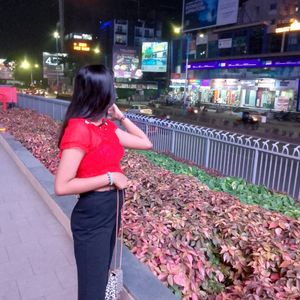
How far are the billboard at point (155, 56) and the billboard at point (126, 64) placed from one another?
673cm

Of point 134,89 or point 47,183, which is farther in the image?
point 134,89

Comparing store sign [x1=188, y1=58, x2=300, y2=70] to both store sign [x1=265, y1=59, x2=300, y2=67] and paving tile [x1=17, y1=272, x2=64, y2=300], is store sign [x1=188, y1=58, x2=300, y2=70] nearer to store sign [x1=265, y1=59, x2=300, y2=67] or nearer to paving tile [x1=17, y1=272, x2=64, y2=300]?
store sign [x1=265, y1=59, x2=300, y2=67]

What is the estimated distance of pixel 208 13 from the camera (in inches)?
1521

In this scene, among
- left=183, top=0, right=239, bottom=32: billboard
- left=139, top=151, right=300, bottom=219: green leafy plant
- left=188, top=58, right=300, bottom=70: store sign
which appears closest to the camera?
left=139, top=151, right=300, bottom=219: green leafy plant

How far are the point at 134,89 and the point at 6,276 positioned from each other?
67934 millimetres

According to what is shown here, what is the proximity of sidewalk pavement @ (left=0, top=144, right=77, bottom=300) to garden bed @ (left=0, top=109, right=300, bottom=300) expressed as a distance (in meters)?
0.71

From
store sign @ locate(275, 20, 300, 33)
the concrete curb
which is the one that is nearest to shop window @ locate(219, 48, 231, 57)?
store sign @ locate(275, 20, 300, 33)

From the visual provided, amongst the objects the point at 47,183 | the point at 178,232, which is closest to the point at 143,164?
the point at 47,183

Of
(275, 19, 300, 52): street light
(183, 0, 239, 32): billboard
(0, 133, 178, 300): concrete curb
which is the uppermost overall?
(183, 0, 239, 32): billboard

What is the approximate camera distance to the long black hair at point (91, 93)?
1.83m

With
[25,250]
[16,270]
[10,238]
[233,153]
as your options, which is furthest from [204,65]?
[16,270]

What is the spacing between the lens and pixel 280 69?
3023 centimetres

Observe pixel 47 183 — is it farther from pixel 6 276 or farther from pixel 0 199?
pixel 6 276

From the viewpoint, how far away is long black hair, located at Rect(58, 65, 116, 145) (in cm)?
183
